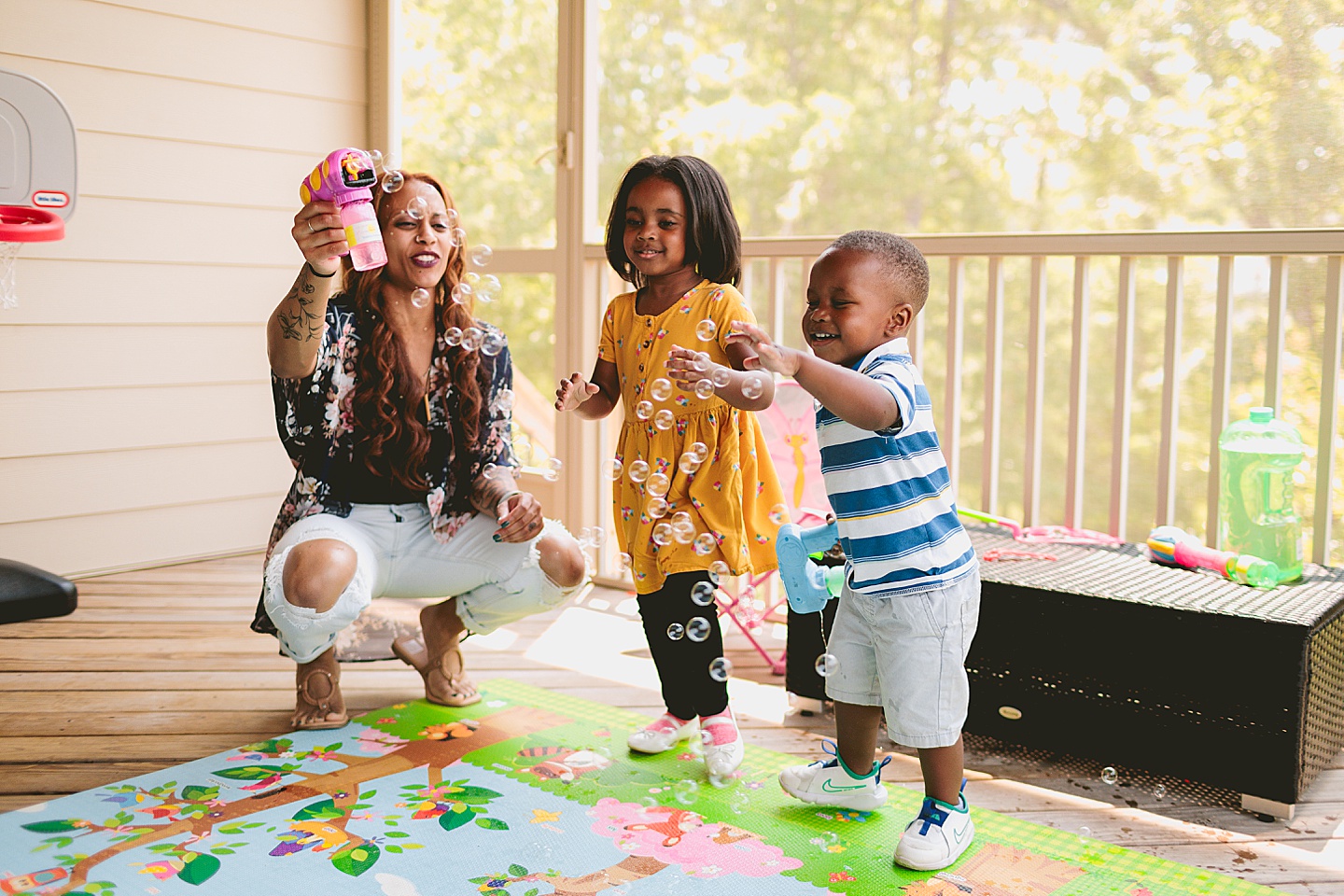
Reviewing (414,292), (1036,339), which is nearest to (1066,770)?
(1036,339)

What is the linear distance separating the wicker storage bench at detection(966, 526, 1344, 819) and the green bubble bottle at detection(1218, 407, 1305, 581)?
17 centimetres

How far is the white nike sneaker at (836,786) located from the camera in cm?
203

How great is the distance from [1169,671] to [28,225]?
8.78 ft

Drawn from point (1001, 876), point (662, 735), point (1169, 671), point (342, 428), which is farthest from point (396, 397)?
point (1169, 671)

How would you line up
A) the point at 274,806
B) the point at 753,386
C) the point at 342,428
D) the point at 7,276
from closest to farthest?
the point at 753,386 < the point at 274,806 < the point at 342,428 < the point at 7,276

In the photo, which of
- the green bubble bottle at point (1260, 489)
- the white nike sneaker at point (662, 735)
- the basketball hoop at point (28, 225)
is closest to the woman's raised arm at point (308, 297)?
the basketball hoop at point (28, 225)

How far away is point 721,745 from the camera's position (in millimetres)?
2182

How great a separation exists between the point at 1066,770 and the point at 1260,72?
7693mm

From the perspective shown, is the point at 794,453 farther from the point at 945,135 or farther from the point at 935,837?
the point at 945,135

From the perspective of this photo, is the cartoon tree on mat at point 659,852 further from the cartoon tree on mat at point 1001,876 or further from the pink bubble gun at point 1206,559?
→ the pink bubble gun at point 1206,559

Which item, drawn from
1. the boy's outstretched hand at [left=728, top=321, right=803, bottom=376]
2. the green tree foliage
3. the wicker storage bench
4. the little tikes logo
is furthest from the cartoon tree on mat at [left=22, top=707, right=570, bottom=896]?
the green tree foliage

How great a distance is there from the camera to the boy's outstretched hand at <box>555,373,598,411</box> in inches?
83.4

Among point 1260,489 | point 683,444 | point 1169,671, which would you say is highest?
point 683,444

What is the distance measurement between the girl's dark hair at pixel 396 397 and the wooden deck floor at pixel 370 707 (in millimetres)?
581
